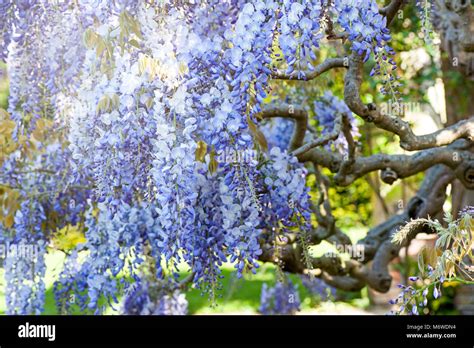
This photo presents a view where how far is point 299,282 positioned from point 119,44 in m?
2.46

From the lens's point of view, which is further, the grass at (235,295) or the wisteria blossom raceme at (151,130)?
the grass at (235,295)

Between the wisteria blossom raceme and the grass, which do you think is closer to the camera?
the wisteria blossom raceme

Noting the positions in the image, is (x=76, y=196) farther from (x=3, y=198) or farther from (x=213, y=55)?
(x=213, y=55)

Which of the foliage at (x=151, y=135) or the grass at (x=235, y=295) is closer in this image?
the foliage at (x=151, y=135)

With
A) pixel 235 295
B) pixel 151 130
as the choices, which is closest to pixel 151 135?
pixel 151 130
